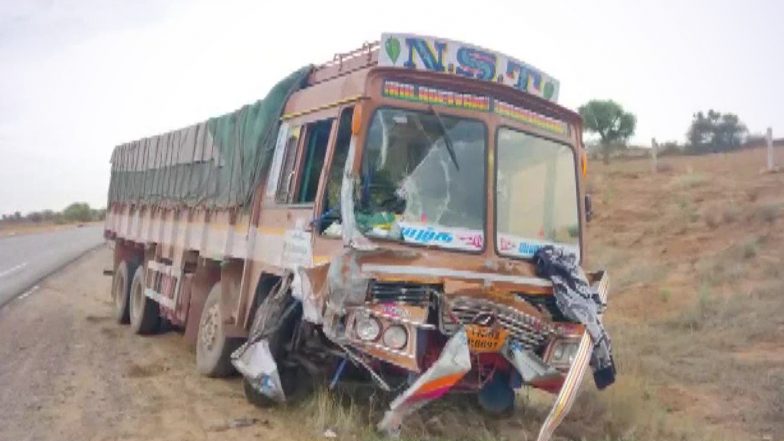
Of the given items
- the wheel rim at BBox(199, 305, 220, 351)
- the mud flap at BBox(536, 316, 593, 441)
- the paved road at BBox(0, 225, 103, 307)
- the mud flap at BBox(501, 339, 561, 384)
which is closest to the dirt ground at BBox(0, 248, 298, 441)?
the wheel rim at BBox(199, 305, 220, 351)

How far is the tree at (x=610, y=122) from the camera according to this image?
3944cm

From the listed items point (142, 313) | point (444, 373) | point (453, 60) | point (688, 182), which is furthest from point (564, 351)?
point (688, 182)

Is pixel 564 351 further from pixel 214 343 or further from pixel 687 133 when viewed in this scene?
pixel 687 133

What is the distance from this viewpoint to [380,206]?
6355 millimetres

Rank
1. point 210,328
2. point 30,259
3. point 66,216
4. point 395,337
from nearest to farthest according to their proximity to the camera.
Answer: point 395,337
point 210,328
point 30,259
point 66,216

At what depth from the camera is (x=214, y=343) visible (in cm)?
885

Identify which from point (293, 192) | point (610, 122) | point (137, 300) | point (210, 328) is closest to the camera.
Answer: point (293, 192)

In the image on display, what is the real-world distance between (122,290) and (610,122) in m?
30.2

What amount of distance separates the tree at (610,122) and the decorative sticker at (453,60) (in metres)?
33.2

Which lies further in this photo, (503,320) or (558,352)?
(558,352)

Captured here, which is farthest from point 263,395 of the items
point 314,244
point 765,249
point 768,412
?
point 765,249

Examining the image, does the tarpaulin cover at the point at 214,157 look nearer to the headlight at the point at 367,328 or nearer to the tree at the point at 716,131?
the headlight at the point at 367,328

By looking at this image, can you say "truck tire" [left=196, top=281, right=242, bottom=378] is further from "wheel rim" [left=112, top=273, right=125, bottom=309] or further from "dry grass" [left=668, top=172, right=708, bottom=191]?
"dry grass" [left=668, top=172, right=708, bottom=191]

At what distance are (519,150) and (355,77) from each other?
4.99ft
